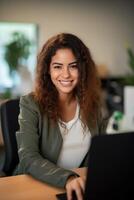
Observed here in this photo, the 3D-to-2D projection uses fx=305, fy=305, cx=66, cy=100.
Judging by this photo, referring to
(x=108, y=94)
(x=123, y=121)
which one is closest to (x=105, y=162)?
→ (x=123, y=121)

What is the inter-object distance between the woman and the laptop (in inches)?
20.2

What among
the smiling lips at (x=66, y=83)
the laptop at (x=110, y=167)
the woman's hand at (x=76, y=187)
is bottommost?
the woman's hand at (x=76, y=187)

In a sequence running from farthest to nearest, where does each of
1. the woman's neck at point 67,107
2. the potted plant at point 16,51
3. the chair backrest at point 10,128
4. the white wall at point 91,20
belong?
1. the white wall at point 91,20
2. the potted plant at point 16,51
3. the chair backrest at point 10,128
4. the woman's neck at point 67,107

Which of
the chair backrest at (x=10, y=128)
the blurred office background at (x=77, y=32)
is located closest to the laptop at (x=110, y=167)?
the chair backrest at (x=10, y=128)

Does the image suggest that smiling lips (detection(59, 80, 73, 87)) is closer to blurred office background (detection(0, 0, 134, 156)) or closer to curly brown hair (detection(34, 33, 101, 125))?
curly brown hair (detection(34, 33, 101, 125))

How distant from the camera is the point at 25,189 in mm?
1161

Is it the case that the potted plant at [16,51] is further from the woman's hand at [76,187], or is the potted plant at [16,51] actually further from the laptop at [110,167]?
the laptop at [110,167]

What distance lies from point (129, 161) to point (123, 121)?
1.94 m

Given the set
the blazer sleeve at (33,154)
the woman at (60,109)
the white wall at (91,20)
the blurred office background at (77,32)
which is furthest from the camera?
the white wall at (91,20)

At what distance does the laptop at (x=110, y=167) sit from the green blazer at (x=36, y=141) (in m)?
0.40

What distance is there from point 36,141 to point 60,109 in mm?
252

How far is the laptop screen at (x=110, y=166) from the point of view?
75 cm

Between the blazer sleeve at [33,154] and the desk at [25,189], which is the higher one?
the blazer sleeve at [33,154]

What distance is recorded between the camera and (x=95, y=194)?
0.80 m
